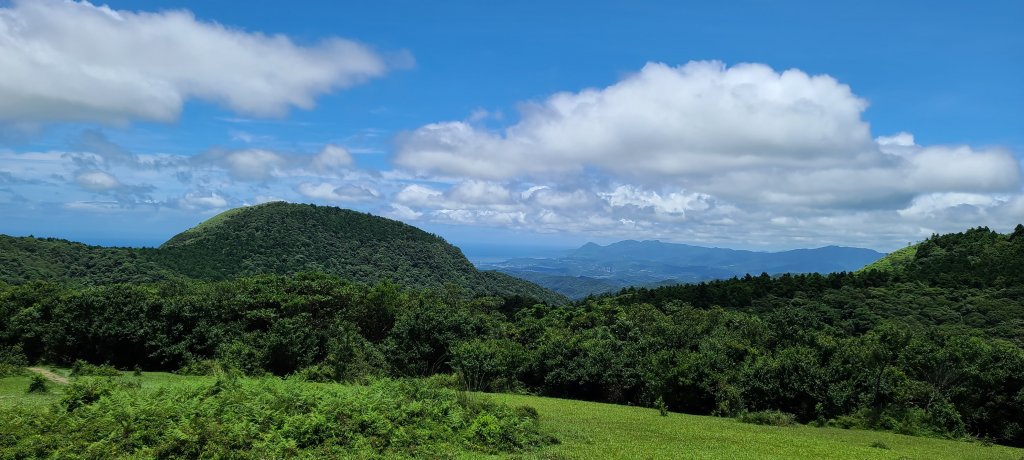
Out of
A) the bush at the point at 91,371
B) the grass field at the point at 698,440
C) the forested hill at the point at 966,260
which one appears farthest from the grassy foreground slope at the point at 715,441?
the forested hill at the point at 966,260

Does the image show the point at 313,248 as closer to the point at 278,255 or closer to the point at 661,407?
the point at 278,255

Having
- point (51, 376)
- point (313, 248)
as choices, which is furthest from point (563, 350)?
point (313, 248)

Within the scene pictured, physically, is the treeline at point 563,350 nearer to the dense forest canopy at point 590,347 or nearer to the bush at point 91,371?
the dense forest canopy at point 590,347

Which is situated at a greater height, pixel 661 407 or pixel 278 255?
pixel 278 255

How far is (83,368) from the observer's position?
1211 inches

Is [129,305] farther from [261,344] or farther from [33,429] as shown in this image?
[33,429]

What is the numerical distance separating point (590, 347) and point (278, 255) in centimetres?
10119

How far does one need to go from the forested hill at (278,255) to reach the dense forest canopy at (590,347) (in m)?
39.3

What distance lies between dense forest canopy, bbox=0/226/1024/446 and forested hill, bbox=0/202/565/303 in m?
39.3

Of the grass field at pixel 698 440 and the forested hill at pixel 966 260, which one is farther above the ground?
the forested hill at pixel 966 260

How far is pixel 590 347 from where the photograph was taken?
3562 cm

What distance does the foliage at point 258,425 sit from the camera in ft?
43.8

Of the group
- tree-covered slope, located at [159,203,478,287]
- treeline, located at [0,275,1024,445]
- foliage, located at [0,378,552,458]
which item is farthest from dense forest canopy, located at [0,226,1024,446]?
tree-covered slope, located at [159,203,478,287]

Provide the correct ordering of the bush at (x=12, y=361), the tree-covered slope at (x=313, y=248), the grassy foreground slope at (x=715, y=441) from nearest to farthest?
1. the grassy foreground slope at (x=715, y=441)
2. the bush at (x=12, y=361)
3. the tree-covered slope at (x=313, y=248)
